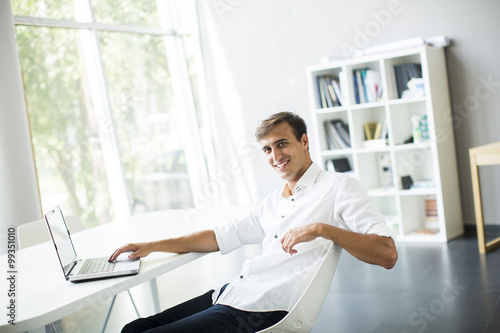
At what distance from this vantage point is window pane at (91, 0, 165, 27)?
18.8 ft

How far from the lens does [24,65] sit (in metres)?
5.02

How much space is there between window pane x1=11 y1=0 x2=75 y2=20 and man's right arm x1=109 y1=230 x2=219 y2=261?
344cm

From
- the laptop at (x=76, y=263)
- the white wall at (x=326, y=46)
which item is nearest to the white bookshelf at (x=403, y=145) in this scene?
the white wall at (x=326, y=46)

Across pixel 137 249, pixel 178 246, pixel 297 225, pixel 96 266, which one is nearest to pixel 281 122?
pixel 297 225

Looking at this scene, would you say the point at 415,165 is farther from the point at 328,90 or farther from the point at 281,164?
the point at 281,164

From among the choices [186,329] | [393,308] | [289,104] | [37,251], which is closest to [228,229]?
[186,329]

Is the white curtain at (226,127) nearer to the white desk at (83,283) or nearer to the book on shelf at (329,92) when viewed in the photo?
A: the book on shelf at (329,92)

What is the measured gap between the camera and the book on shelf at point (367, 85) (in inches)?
202

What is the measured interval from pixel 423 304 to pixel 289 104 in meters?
3.04

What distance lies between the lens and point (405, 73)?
16.3ft

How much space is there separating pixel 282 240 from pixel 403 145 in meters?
3.15

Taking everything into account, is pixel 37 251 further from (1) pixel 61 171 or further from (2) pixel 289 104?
(2) pixel 289 104

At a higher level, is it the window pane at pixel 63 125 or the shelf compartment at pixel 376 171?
the window pane at pixel 63 125

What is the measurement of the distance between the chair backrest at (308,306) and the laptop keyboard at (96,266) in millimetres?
671
